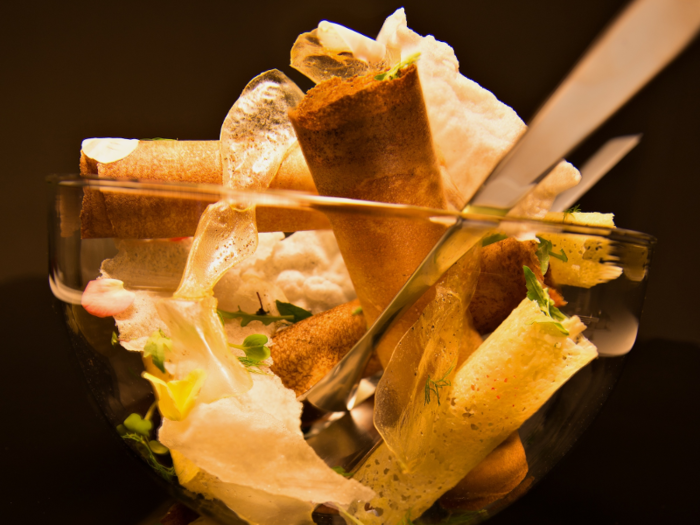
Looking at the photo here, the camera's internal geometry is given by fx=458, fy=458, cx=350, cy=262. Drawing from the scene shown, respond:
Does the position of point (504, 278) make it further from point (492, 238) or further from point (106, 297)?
point (106, 297)

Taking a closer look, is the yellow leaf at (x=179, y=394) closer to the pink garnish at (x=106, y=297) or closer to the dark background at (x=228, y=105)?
the pink garnish at (x=106, y=297)

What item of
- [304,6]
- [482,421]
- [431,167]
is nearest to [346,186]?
[431,167]

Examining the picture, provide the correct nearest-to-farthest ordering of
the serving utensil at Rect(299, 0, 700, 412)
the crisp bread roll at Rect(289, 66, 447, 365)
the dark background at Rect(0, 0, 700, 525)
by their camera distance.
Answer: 1. the serving utensil at Rect(299, 0, 700, 412)
2. the crisp bread roll at Rect(289, 66, 447, 365)
3. the dark background at Rect(0, 0, 700, 525)

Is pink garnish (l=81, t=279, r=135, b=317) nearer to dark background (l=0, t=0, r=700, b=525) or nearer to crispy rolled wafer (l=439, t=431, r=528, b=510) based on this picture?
crispy rolled wafer (l=439, t=431, r=528, b=510)

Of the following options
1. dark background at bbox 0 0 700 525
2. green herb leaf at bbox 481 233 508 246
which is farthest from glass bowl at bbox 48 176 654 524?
dark background at bbox 0 0 700 525

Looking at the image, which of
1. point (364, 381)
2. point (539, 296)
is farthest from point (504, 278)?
point (364, 381)

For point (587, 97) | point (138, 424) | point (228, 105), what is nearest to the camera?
point (587, 97)
